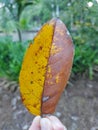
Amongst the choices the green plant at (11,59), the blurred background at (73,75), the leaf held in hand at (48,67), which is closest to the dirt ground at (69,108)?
the blurred background at (73,75)

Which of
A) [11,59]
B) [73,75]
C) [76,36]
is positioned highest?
[76,36]

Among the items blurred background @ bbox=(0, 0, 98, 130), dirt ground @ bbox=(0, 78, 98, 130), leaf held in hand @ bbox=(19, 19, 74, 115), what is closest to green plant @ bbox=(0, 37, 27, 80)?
blurred background @ bbox=(0, 0, 98, 130)

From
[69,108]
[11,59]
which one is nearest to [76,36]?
[11,59]

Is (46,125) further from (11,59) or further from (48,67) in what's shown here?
(11,59)

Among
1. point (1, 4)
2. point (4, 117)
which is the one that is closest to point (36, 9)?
point (1, 4)

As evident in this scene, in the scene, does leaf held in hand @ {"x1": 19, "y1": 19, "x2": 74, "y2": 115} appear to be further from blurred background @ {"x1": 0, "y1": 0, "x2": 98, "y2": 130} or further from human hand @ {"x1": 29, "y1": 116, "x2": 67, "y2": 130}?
blurred background @ {"x1": 0, "y1": 0, "x2": 98, "y2": 130}

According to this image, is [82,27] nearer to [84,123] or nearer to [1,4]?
[84,123]
